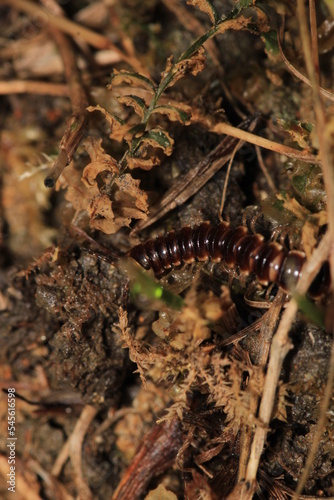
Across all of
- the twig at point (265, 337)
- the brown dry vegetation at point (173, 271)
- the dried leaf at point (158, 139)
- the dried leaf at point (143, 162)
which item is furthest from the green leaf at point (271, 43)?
the twig at point (265, 337)

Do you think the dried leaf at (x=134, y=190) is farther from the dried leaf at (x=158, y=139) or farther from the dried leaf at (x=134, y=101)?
the dried leaf at (x=134, y=101)

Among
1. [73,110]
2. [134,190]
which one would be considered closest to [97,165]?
[134,190]

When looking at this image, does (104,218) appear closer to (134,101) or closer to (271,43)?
(134,101)

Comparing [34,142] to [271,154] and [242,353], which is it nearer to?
[271,154]

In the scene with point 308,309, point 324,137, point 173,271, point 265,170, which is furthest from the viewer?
point 265,170

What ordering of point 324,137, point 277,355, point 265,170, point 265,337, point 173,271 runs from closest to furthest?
point 324,137
point 277,355
point 265,337
point 173,271
point 265,170

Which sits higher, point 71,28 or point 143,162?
point 71,28

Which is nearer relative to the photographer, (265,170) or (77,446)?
(265,170)
